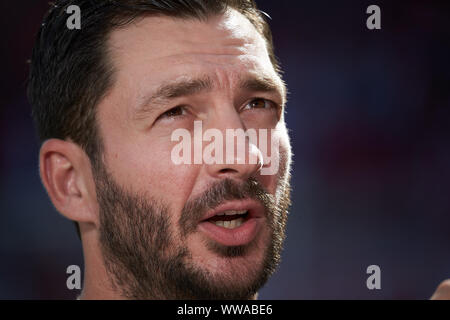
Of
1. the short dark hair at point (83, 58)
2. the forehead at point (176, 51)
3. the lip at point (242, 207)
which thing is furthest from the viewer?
the short dark hair at point (83, 58)

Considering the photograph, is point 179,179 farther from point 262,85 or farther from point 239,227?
point 262,85

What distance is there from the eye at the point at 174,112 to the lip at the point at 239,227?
0.35 metres

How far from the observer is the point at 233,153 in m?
1.69

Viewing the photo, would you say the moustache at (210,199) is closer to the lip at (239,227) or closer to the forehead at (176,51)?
the lip at (239,227)

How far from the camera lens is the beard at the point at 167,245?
167cm

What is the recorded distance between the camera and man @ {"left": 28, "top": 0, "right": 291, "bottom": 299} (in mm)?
1688

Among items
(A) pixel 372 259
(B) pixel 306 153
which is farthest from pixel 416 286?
(B) pixel 306 153

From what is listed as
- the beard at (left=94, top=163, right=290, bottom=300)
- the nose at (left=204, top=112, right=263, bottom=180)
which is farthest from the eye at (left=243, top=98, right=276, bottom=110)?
the beard at (left=94, top=163, right=290, bottom=300)

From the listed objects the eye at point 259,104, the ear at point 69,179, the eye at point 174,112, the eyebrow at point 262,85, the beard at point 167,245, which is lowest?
the beard at point 167,245

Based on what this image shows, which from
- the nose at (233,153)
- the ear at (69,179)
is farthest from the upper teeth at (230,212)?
the ear at (69,179)

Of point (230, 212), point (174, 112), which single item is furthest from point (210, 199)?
point (174, 112)

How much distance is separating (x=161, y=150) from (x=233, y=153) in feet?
0.78

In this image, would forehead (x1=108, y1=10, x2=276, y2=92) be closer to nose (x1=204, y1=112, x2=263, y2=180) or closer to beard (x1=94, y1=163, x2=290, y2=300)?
nose (x1=204, y1=112, x2=263, y2=180)

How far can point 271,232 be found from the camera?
179 cm
